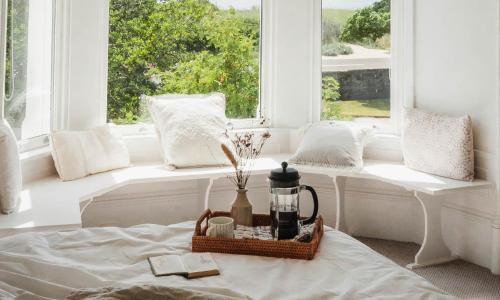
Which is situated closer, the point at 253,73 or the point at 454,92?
the point at 454,92

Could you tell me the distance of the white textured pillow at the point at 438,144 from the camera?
3324 millimetres

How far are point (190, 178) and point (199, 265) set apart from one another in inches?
82.6

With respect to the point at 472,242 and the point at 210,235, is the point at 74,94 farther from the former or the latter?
the point at 472,242

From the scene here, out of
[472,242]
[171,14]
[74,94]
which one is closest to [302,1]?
[171,14]

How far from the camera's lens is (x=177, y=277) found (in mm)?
1431

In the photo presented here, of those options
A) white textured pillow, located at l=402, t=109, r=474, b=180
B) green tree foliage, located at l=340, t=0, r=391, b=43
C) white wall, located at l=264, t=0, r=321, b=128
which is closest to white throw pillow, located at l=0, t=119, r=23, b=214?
white wall, located at l=264, t=0, r=321, b=128

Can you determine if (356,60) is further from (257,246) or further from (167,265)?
(167,265)

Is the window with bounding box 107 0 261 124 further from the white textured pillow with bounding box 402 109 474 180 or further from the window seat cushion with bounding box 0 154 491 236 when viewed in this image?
the white textured pillow with bounding box 402 109 474 180

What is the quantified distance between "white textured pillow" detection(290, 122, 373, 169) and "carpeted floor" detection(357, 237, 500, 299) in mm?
738

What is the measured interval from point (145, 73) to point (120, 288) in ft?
10.4

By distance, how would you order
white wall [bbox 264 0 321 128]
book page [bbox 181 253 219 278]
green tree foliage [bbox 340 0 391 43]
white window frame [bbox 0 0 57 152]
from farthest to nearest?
1. white wall [bbox 264 0 321 128]
2. green tree foliage [bbox 340 0 391 43]
3. white window frame [bbox 0 0 57 152]
4. book page [bbox 181 253 219 278]

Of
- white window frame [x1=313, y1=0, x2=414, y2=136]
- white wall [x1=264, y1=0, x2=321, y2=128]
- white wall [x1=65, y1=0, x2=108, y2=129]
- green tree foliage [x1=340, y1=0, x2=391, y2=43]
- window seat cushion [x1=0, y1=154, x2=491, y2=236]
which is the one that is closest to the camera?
window seat cushion [x1=0, y1=154, x2=491, y2=236]

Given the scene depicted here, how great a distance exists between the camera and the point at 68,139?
3.37 meters

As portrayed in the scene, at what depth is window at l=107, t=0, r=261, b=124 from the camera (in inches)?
160
